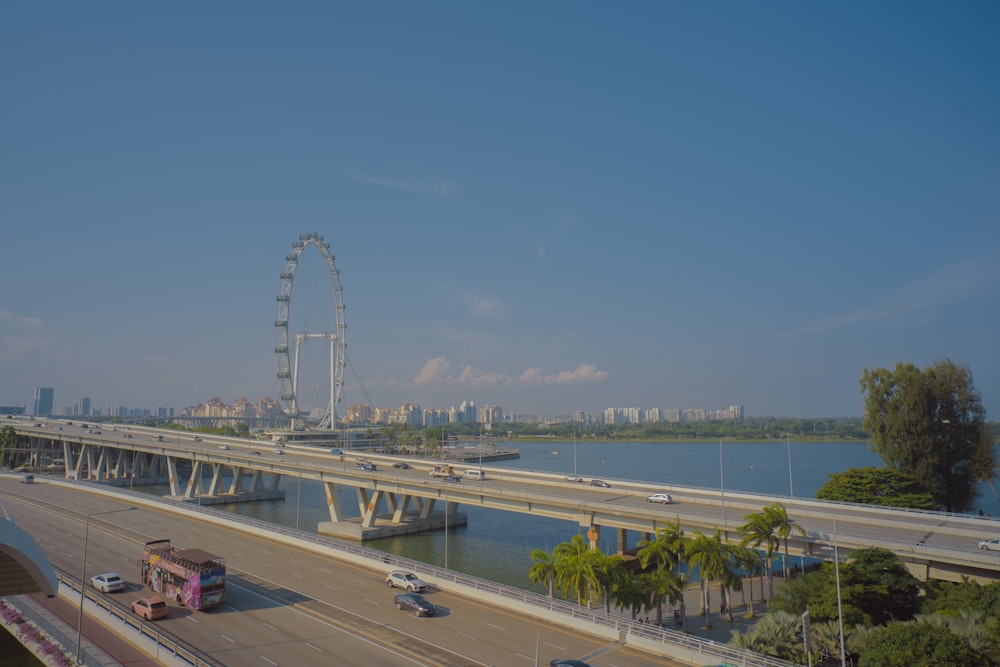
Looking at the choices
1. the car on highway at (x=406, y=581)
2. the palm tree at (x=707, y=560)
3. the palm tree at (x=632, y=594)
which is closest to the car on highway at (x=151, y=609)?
the car on highway at (x=406, y=581)

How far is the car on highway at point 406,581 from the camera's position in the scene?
35.5m

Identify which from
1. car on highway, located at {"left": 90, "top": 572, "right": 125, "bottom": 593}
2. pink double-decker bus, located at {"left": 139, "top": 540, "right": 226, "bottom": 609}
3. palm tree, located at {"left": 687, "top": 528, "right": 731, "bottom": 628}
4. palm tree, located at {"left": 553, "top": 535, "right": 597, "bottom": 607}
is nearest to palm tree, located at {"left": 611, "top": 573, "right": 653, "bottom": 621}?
palm tree, located at {"left": 553, "top": 535, "right": 597, "bottom": 607}

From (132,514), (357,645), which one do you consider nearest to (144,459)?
(132,514)

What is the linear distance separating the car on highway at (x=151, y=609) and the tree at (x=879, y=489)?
51.0 m

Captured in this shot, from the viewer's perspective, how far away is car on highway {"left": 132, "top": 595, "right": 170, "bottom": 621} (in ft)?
100

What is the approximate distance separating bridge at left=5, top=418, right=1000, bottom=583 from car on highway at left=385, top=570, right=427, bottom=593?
15293 millimetres

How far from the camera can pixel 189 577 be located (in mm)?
32750

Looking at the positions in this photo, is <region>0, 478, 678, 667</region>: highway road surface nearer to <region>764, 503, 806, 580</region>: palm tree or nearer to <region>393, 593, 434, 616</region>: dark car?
<region>393, 593, 434, 616</region>: dark car

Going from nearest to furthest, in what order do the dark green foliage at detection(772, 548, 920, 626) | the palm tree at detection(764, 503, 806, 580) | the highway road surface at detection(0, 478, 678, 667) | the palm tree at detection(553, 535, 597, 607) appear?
the highway road surface at detection(0, 478, 678, 667) < the dark green foliage at detection(772, 548, 920, 626) < the palm tree at detection(553, 535, 597, 607) < the palm tree at detection(764, 503, 806, 580)

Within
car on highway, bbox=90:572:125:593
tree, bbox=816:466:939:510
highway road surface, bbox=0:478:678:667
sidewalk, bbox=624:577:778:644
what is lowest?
sidewalk, bbox=624:577:778:644

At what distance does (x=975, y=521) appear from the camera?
144ft

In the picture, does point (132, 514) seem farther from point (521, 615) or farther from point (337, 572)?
point (521, 615)

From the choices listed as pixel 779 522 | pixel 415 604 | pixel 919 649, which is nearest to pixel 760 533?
pixel 779 522

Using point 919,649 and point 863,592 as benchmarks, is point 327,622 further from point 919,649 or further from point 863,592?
point 863,592
